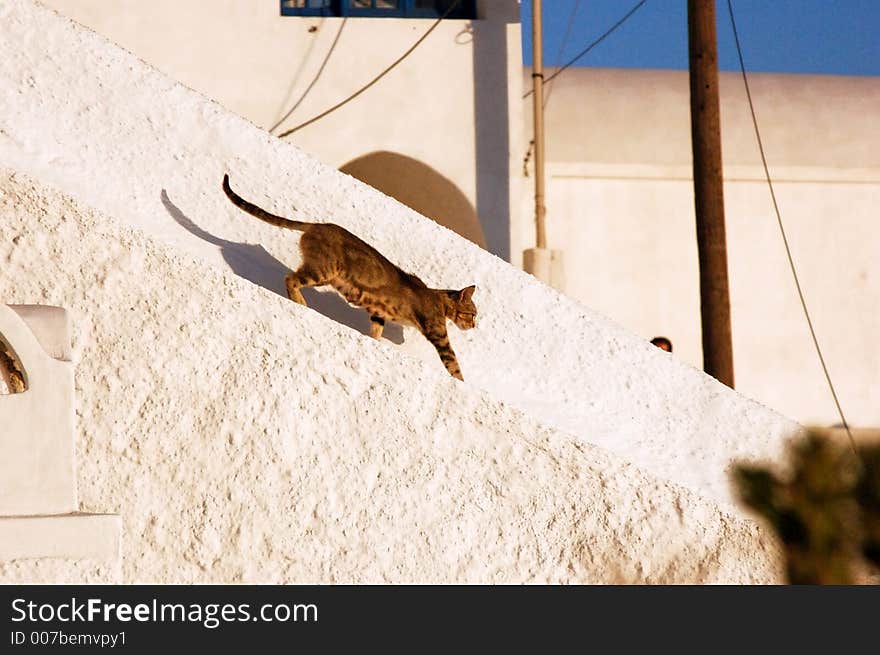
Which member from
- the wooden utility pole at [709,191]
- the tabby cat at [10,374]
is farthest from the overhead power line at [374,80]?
the tabby cat at [10,374]

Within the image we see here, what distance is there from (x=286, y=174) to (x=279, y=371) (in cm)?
171

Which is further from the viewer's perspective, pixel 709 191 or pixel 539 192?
pixel 539 192

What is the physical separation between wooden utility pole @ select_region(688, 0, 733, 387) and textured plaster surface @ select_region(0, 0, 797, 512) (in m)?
4.11

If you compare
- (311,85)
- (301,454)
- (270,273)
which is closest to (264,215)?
(270,273)

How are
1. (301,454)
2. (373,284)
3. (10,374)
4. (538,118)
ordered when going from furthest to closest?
(538,118) → (373,284) → (301,454) → (10,374)

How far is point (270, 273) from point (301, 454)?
1.30m

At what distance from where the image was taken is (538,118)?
12.9 m

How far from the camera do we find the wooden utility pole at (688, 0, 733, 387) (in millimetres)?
10508

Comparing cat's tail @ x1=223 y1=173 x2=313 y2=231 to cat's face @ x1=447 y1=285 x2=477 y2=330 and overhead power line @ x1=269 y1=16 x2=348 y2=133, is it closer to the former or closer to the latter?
cat's face @ x1=447 y1=285 x2=477 y2=330

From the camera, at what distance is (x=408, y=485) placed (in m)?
5.36

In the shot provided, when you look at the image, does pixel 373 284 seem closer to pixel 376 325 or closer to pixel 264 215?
pixel 376 325
